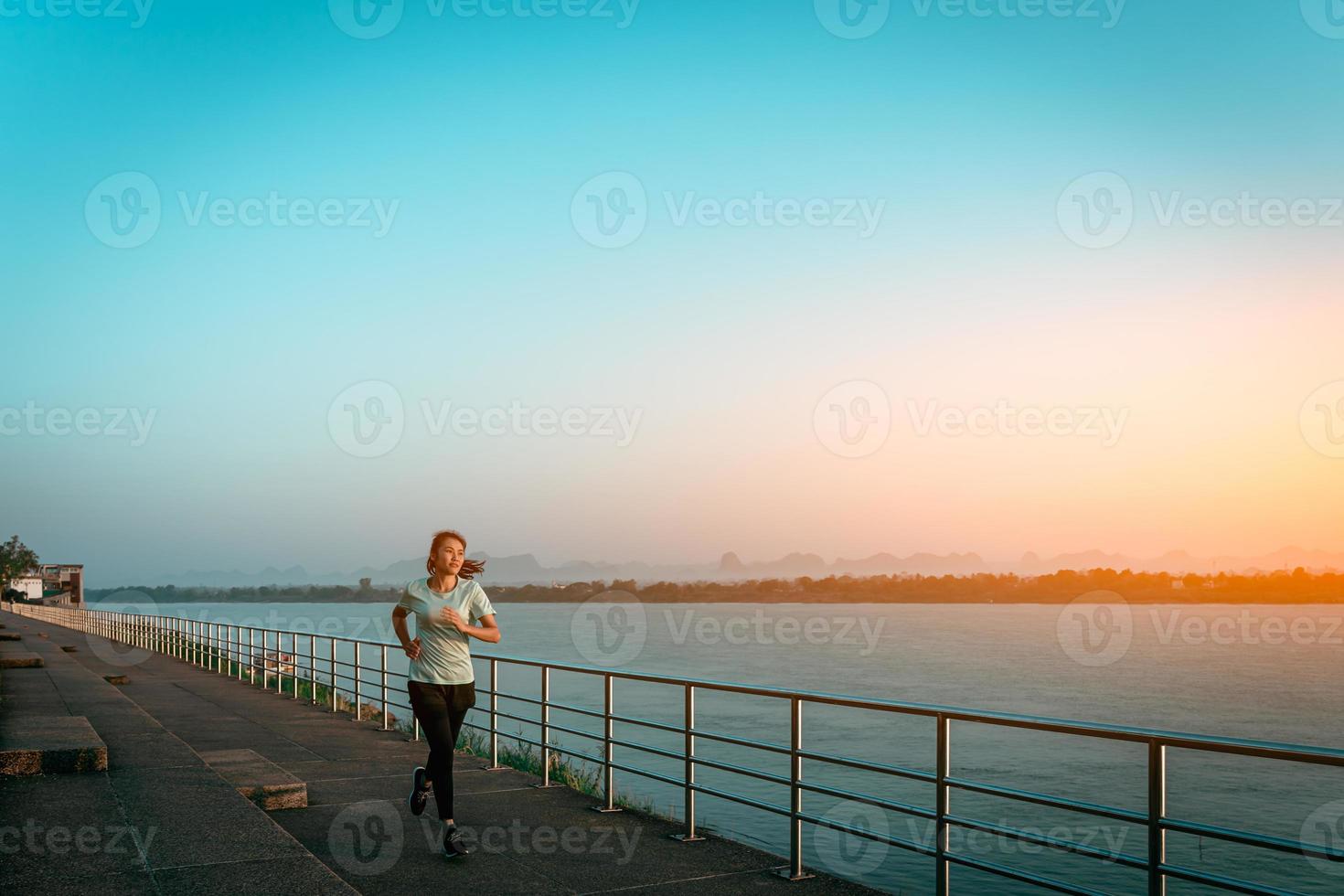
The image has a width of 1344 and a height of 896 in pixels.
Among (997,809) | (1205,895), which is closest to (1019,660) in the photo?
(997,809)

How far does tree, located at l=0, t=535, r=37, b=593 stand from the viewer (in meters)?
120

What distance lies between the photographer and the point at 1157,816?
500 centimetres

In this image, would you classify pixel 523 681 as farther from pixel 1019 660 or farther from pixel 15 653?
pixel 1019 660

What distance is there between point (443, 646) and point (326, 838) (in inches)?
74.2

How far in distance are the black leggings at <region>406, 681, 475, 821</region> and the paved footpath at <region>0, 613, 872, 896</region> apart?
1.49 ft

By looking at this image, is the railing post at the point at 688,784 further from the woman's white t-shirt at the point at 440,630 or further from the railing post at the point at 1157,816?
the railing post at the point at 1157,816

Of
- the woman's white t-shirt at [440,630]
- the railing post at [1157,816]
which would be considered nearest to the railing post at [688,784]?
the woman's white t-shirt at [440,630]

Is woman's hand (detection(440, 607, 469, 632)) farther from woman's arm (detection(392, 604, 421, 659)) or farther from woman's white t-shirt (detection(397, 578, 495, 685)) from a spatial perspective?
woman's arm (detection(392, 604, 421, 659))

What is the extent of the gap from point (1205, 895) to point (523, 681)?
46.1 metres

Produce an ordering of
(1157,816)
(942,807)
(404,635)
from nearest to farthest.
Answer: (1157,816) → (942,807) → (404,635)

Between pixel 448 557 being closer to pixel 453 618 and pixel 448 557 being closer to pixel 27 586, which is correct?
pixel 453 618

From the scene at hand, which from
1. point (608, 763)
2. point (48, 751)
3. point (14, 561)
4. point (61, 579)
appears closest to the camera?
point (48, 751)

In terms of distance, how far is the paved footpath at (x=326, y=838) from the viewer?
5.93 m

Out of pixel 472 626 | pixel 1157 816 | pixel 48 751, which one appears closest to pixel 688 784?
pixel 472 626
